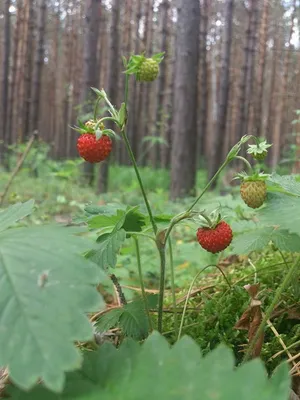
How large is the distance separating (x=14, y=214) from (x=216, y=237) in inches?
15.5

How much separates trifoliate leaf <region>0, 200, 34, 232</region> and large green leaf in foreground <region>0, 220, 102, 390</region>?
7 cm

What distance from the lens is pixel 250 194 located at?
98cm

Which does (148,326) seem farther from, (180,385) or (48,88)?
(48,88)

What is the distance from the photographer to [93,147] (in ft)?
3.28

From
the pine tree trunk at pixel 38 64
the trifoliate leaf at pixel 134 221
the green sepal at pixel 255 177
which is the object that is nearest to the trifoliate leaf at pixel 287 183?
the green sepal at pixel 255 177

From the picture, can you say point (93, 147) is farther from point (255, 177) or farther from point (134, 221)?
point (255, 177)

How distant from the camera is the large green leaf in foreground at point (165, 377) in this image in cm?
53

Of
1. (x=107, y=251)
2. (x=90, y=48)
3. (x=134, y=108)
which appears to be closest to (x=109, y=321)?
(x=107, y=251)

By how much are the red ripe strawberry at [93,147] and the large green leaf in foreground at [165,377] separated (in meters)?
0.45

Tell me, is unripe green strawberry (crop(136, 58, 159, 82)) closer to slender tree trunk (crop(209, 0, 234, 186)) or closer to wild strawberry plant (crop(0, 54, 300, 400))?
wild strawberry plant (crop(0, 54, 300, 400))

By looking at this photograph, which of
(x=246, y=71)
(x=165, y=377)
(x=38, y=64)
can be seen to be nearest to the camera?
(x=165, y=377)

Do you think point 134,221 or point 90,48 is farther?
point 90,48

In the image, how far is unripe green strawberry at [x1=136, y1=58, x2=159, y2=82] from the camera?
3.36ft

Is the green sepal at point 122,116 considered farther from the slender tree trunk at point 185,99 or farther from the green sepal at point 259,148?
the slender tree trunk at point 185,99
